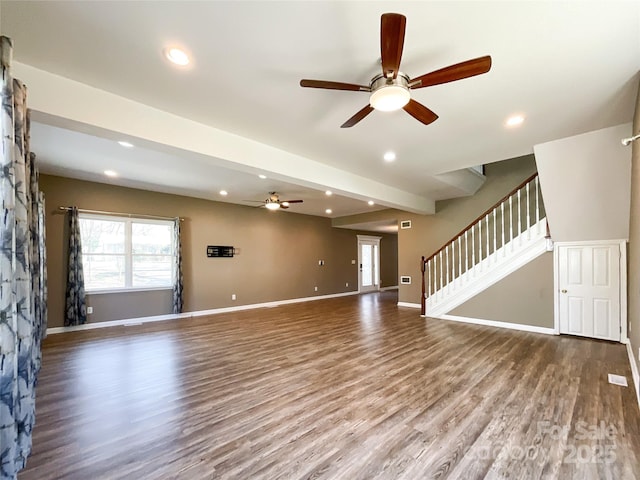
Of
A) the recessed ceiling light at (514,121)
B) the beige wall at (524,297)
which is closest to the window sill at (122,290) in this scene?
the beige wall at (524,297)

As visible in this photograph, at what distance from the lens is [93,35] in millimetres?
1890

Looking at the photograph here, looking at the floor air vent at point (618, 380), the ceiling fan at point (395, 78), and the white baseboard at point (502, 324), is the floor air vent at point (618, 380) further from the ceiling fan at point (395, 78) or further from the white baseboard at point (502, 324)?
the ceiling fan at point (395, 78)

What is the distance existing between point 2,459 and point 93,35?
2.58 m

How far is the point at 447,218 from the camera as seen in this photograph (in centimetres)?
698

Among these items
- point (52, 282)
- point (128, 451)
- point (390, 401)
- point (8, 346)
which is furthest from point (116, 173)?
point (390, 401)

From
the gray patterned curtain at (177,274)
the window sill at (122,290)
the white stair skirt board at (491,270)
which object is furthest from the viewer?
the gray patterned curtain at (177,274)

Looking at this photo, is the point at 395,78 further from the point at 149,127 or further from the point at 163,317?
the point at 163,317

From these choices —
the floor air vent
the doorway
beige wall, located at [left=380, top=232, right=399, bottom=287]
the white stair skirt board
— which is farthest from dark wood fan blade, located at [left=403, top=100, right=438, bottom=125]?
beige wall, located at [left=380, top=232, right=399, bottom=287]

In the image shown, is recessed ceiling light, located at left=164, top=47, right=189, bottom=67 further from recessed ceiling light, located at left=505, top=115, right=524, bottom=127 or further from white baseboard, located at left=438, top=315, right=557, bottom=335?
white baseboard, located at left=438, top=315, right=557, bottom=335

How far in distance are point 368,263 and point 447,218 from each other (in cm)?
Answer: 491

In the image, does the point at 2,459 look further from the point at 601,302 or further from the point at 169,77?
the point at 601,302

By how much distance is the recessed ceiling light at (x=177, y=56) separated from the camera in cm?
201

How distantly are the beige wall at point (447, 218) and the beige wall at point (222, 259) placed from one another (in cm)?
298

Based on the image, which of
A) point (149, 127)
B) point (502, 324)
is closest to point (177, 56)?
point (149, 127)
